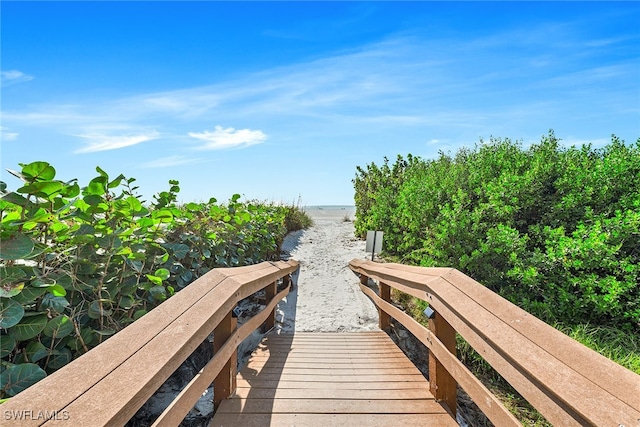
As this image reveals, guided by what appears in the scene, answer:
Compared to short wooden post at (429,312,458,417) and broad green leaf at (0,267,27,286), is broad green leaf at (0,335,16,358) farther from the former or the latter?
short wooden post at (429,312,458,417)

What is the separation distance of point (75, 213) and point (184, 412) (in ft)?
4.27

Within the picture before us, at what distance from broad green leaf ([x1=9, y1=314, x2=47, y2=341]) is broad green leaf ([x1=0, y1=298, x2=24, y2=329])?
0.17m

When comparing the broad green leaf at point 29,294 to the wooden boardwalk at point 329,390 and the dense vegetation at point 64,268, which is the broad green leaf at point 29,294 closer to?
the dense vegetation at point 64,268

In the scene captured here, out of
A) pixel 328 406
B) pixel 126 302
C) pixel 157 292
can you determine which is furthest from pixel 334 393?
pixel 126 302

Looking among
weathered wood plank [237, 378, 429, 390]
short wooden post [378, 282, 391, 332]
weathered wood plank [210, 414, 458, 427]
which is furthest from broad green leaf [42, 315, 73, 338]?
short wooden post [378, 282, 391, 332]

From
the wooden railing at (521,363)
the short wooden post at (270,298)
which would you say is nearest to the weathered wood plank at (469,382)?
the wooden railing at (521,363)

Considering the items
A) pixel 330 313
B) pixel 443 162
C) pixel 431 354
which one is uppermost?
pixel 443 162

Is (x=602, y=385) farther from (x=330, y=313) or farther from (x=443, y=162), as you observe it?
(x=443, y=162)

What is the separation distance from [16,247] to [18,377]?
543 millimetres

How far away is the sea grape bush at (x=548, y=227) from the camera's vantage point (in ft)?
15.4

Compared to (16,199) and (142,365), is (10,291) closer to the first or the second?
(16,199)

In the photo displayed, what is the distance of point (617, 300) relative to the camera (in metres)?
4.50

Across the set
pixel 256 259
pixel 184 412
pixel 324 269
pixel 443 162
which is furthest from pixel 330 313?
pixel 443 162

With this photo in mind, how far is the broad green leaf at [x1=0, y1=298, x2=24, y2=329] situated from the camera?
1580mm
